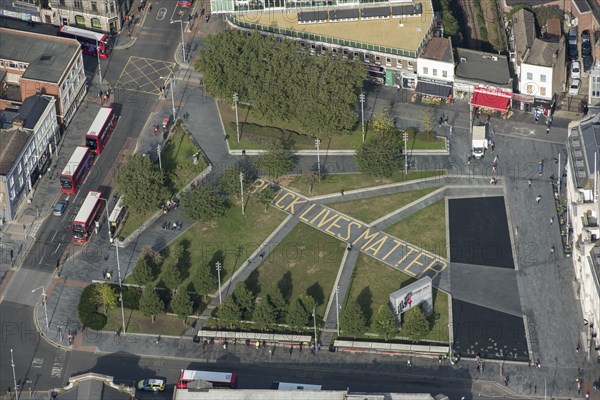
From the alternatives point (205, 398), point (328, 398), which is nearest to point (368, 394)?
point (328, 398)

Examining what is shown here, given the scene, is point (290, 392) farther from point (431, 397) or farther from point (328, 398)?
point (431, 397)

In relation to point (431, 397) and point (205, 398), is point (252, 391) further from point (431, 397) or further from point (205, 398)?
point (431, 397)

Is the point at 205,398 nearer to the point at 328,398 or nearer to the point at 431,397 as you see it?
the point at 328,398

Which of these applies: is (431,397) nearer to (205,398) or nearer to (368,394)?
(368,394)

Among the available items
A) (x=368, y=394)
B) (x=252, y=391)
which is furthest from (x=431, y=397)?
(x=252, y=391)
